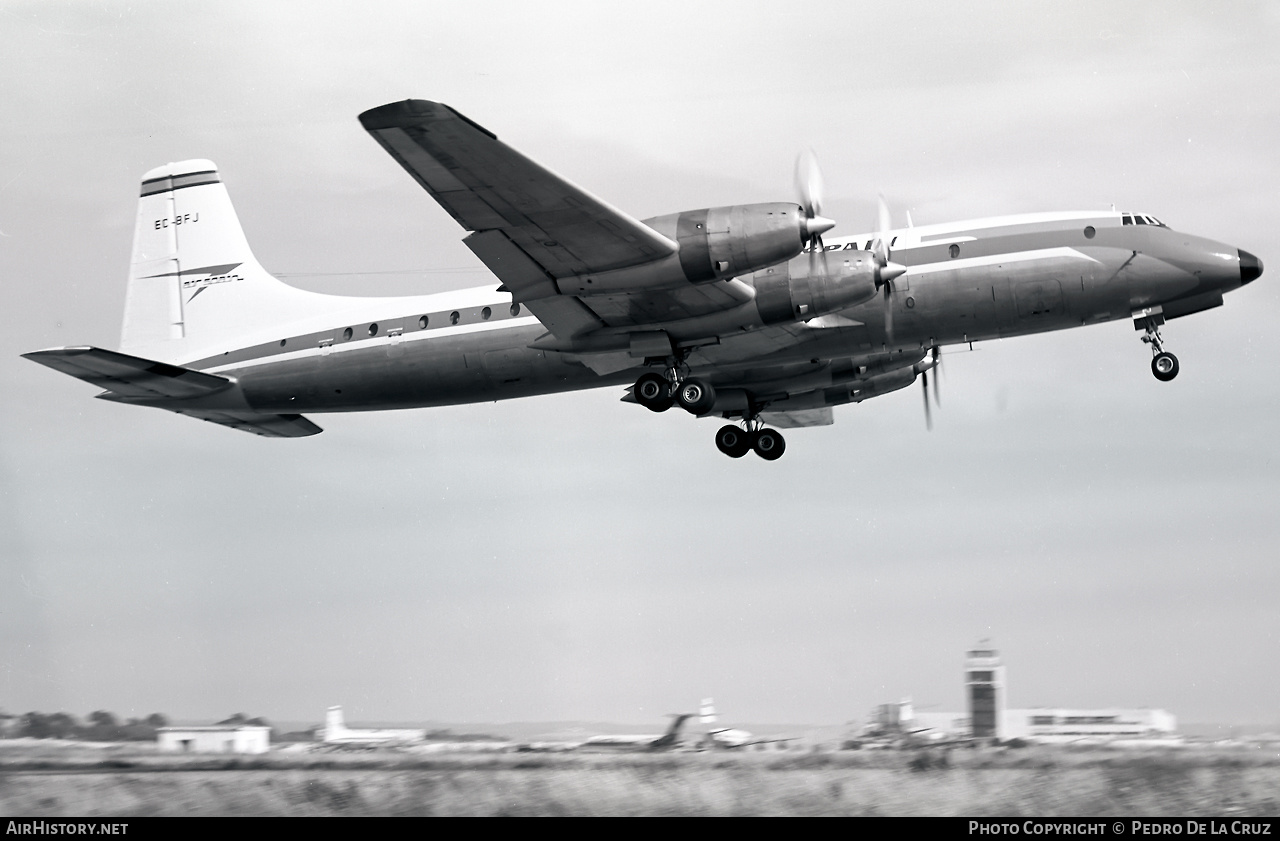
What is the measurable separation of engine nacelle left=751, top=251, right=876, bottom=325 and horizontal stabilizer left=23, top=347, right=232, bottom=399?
470 inches

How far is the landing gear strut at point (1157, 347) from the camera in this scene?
23734 mm

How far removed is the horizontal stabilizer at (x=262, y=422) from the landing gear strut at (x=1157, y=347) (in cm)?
1766

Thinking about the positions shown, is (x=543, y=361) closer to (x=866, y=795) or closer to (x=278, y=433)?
(x=278, y=433)

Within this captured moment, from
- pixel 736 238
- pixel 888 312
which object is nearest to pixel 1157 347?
pixel 888 312

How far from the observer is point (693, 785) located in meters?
24.3

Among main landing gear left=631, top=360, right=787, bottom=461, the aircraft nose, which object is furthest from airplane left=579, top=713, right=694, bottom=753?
the aircraft nose

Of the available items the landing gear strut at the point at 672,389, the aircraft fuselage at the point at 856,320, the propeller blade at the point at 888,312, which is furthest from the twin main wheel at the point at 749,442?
the propeller blade at the point at 888,312

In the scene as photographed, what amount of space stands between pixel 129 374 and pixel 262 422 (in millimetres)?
3602

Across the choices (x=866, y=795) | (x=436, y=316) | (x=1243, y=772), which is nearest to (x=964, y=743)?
(x=866, y=795)

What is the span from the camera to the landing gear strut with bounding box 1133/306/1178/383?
934 inches

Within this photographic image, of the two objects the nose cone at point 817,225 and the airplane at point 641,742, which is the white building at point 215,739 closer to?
the airplane at point 641,742

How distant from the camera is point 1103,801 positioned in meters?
22.5
